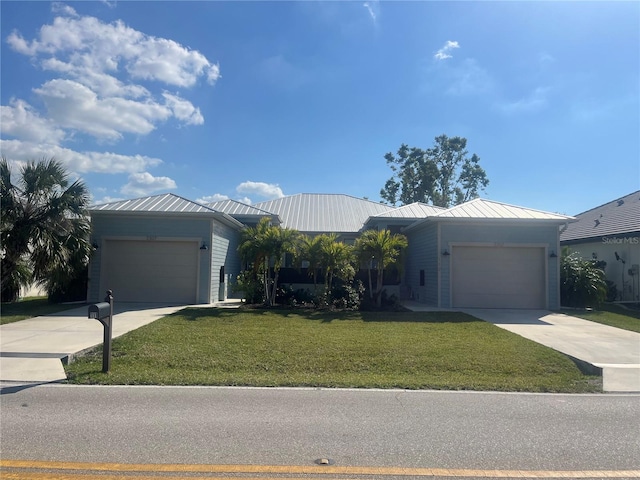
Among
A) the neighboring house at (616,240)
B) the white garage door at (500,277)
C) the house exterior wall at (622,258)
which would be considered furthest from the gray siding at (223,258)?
the house exterior wall at (622,258)

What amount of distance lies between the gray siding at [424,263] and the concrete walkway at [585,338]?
53.0 inches

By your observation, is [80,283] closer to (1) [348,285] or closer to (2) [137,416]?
(1) [348,285]

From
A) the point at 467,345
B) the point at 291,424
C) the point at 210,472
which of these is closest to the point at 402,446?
the point at 291,424

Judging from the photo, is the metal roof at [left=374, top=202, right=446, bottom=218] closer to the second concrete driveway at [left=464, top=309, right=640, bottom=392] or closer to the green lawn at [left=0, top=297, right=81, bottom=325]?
the second concrete driveway at [left=464, top=309, right=640, bottom=392]

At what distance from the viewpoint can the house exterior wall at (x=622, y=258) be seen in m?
19.8

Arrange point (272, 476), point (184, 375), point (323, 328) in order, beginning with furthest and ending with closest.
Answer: point (323, 328), point (184, 375), point (272, 476)

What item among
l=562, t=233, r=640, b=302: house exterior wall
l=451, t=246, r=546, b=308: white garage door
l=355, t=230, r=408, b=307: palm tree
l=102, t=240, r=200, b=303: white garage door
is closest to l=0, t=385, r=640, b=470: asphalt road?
l=355, t=230, r=408, b=307: palm tree

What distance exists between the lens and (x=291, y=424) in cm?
511

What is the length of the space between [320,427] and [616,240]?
2098 cm

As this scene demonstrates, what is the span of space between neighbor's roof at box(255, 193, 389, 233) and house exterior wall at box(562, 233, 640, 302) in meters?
11.6

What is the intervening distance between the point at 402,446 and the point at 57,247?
527 inches

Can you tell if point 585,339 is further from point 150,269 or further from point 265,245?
point 150,269

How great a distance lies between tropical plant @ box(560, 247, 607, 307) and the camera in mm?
17375

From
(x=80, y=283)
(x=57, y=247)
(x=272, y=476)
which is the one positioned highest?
(x=57, y=247)
